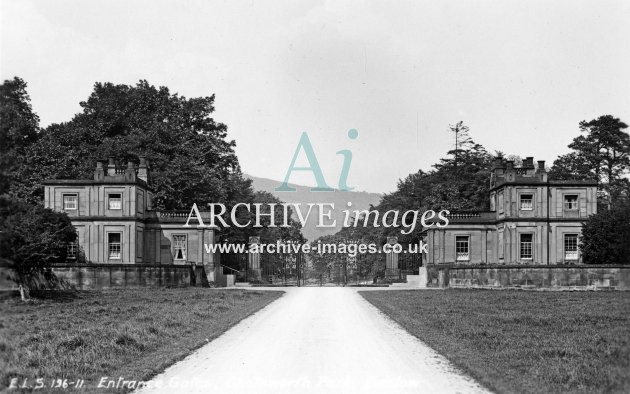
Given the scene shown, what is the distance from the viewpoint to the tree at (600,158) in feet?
183

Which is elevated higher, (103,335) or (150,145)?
(150,145)

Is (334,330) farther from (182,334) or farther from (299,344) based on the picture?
(182,334)

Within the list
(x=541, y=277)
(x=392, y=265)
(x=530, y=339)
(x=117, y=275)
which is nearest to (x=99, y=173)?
(x=117, y=275)

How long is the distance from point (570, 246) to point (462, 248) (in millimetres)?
7738

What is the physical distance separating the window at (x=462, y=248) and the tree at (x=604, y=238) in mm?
7712

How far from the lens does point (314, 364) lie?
11.0 m

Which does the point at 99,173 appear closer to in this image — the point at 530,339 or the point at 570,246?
the point at 570,246

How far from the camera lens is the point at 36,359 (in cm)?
1126

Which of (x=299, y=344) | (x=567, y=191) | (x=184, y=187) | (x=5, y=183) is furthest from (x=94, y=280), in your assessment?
(x=567, y=191)

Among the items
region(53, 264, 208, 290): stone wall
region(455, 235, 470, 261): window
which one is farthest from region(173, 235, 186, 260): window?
region(455, 235, 470, 261): window

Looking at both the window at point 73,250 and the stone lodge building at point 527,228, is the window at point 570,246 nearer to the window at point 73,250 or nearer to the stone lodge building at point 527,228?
the stone lodge building at point 527,228

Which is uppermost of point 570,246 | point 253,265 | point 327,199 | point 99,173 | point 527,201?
point 327,199

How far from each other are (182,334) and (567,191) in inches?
1491

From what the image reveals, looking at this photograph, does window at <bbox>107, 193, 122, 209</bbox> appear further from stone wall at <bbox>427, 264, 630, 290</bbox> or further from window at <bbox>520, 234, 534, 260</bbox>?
window at <bbox>520, 234, 534, 260</bbox>
